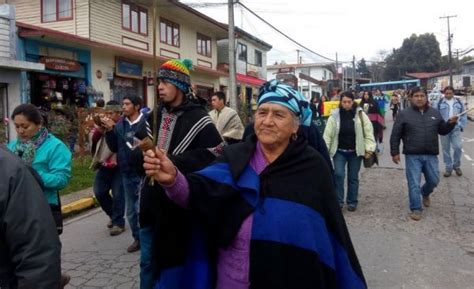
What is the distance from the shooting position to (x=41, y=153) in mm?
3742

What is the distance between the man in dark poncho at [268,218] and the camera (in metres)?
2.15

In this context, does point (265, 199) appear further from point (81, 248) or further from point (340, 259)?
point (81, 248)

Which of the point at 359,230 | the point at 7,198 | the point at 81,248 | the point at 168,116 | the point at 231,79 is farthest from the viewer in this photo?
the point at 231,79

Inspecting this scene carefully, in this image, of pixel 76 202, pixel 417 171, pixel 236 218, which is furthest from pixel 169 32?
pixel 236 218

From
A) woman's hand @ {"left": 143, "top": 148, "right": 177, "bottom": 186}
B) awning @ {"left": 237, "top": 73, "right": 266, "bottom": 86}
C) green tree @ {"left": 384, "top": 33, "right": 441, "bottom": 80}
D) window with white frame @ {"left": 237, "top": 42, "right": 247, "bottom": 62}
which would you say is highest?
green tree @ {"left": 384, "top": 33, "right": 441, "bottom": 80}

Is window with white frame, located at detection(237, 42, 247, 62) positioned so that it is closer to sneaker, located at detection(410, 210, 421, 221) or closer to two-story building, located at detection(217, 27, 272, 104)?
two-story building, located at detection(217, 27, 272, 104)

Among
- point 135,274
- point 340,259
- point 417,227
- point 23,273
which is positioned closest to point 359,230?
point 417,227

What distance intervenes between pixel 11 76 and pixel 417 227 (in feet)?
40.0

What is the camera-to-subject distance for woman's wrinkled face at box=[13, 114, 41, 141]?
3.67 metres

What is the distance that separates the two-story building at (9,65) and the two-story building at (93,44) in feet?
1.96

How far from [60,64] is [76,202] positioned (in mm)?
9235

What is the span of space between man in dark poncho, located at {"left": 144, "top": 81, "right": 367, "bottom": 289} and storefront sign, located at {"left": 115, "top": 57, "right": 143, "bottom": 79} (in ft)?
58.4

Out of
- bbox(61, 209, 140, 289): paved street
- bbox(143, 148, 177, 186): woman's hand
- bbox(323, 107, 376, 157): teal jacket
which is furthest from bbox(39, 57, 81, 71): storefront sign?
bbox(143, 148, 177, 186): woman's hand

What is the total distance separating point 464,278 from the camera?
4652 mm
